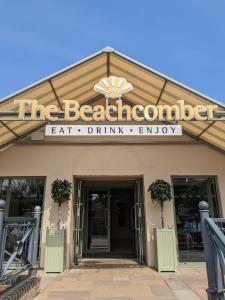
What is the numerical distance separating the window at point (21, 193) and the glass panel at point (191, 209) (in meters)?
3.63

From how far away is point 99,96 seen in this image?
6.89m

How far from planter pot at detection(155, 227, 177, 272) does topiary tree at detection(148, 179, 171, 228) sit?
1.26 feet

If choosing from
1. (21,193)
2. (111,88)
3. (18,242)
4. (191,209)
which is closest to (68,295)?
(18,242)

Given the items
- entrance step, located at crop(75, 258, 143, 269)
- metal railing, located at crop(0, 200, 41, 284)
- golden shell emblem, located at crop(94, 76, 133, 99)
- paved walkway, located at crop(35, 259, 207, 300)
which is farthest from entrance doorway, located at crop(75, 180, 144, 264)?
metal railing, located at crop(0, 200, 41, 284)

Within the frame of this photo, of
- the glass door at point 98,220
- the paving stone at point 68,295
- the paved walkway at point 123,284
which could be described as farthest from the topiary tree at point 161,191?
the paving stone at point 68,295

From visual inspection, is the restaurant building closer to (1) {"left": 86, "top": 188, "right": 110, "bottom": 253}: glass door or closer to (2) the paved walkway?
(2) the paved walkway

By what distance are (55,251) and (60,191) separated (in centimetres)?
135

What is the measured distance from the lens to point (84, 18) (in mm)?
4969

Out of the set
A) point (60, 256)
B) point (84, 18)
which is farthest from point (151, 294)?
point (84, 18)

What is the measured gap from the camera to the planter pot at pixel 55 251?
5590mm

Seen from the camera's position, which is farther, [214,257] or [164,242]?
[164,242]

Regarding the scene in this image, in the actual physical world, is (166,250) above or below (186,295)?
above

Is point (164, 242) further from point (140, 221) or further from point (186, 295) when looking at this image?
point (186, 295)

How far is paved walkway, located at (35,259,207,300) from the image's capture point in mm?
3818
